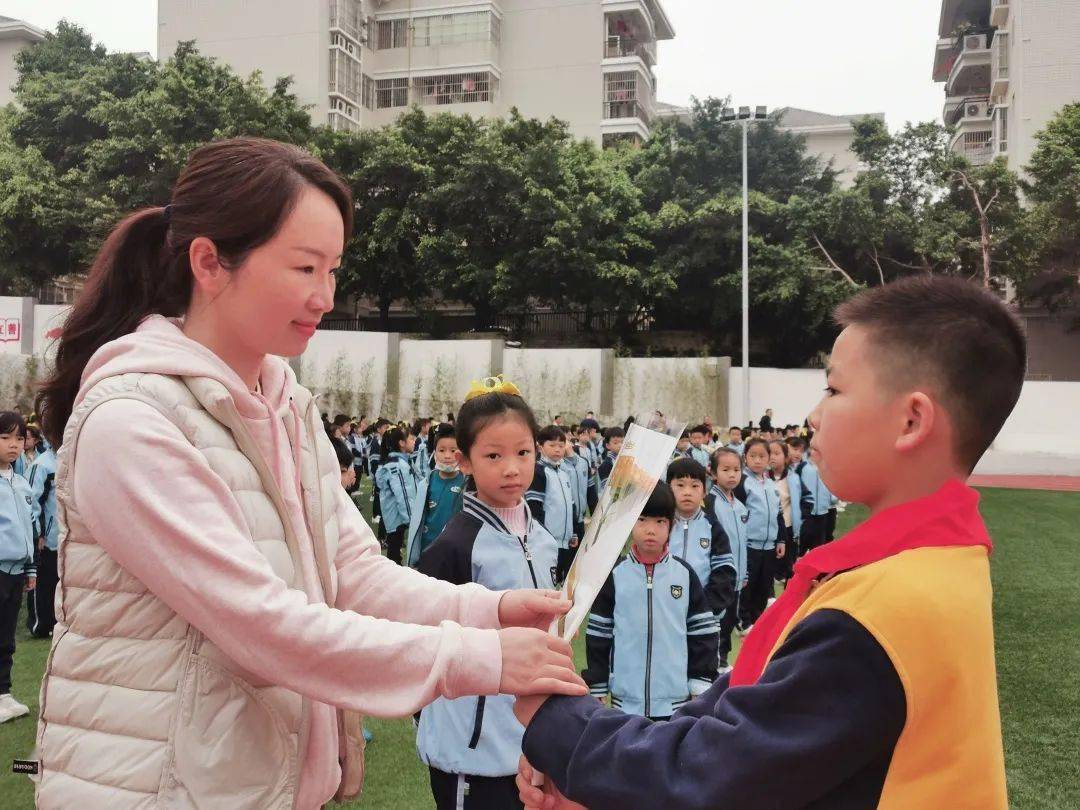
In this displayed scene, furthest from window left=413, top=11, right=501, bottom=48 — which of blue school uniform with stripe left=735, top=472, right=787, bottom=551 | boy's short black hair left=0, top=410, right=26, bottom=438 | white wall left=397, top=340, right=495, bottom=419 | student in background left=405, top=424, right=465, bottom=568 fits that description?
boy's short black hair left=0, top=410, right=26, bottom=438

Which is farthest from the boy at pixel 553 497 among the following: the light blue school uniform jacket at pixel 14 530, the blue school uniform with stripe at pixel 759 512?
the light blue school uniform jacket at pixel 14 530

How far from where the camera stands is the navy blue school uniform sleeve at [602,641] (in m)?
3.60

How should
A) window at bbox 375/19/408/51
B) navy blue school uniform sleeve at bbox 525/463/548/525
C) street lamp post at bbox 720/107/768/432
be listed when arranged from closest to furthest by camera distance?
navy blue school uniform sleeve at bbox 525/463/548/525
street lamp post at bbox 720/107/768/432
window at bbox 375/19/408/51

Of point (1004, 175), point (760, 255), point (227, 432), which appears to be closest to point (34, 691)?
point (227, 432)

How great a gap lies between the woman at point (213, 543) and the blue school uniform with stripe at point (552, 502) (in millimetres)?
5896

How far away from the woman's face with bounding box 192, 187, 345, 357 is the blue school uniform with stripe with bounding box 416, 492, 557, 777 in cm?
127

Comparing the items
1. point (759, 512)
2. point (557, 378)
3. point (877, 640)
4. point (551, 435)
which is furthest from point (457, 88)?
point (877, 640)

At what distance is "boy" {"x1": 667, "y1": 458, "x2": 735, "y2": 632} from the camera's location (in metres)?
5.03

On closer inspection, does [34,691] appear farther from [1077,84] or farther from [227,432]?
[1077,84]

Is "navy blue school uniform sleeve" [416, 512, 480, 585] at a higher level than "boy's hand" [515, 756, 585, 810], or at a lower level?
higher

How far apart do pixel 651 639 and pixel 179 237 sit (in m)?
2.57

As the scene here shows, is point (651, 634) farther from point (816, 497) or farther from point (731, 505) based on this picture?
point (816, 497)

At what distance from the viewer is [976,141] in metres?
35.5

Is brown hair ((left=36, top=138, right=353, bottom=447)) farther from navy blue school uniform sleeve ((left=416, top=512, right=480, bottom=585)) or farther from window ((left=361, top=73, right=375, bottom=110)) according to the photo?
window ((left=361, top=73, right=375, bottom=110))
